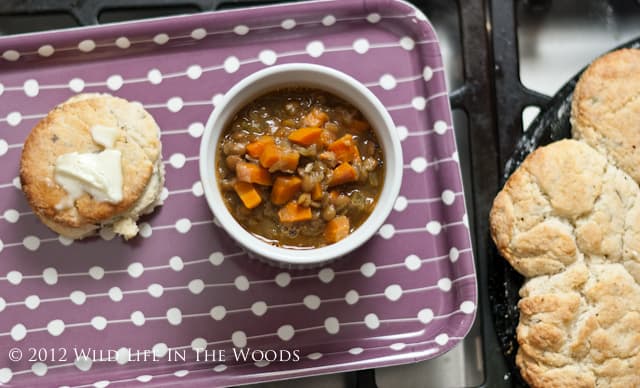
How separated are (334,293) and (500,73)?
0.76 meters

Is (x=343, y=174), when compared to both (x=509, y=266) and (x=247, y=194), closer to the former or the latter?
(x=247, y=194)

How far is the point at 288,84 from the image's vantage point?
150 cm

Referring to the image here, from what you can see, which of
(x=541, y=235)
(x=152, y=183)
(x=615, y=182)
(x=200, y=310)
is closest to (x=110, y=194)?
(x=152, y=183)

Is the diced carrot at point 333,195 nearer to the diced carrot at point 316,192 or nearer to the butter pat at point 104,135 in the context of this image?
the diced carrot at point 316,192

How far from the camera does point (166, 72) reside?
66.2 inches

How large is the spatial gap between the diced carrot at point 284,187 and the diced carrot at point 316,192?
0.11 ft

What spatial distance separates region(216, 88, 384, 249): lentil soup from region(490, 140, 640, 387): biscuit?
446 millimetres

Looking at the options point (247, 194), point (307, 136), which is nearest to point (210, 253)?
point (247, 194)

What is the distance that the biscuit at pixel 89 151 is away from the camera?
5.02ft

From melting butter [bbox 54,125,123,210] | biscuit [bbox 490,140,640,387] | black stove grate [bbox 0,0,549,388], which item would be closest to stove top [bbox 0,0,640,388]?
black stove grate [bbox 0,0,549,388]

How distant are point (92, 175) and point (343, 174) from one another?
58cm

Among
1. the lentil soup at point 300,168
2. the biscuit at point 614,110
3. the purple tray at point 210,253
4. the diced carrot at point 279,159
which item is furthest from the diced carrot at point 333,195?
the biscuit at point 614,110

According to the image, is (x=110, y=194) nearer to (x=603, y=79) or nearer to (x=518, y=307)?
(x=518, y=307)

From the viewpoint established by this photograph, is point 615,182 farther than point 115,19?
No
